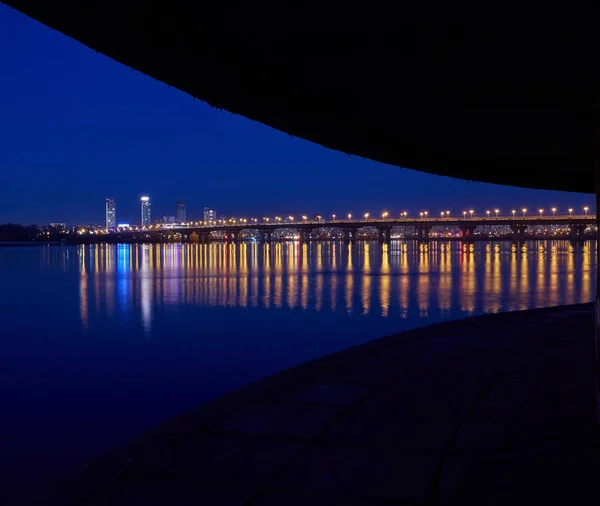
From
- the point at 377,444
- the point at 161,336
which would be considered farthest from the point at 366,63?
the point at 161,336

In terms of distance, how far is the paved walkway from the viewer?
15.1 feet

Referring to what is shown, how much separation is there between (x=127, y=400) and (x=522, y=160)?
8.59 metres

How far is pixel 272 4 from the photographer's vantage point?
4031mm

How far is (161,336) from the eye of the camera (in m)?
21.5

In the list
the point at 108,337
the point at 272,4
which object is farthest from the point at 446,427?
the point at 108,337

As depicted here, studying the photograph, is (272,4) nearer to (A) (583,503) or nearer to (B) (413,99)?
(B) (413,99)

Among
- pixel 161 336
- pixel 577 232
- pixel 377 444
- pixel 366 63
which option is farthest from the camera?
pixel 577 232

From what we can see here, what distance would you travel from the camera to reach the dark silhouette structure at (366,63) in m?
4.20

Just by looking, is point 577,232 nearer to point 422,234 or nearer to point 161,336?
point 422,234

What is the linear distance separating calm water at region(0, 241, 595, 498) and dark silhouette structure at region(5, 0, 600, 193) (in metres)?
5.66

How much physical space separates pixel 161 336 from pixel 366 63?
58.2 feet

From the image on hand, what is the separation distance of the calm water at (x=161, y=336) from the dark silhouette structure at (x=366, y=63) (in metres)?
5.66

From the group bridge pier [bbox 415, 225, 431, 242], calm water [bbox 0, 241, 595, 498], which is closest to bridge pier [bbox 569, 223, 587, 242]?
bridge pier [bbox 415, 225, 431, 242]

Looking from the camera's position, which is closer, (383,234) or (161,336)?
(161,336)
